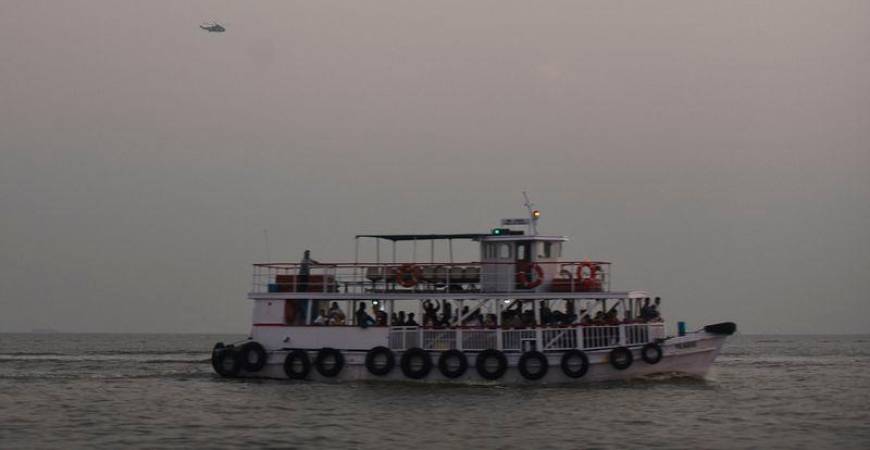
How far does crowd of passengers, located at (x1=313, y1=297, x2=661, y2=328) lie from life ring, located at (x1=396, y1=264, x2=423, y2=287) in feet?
2.53

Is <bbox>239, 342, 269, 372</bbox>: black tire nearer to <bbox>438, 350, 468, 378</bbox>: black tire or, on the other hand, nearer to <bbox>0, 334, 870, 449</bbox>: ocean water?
<bbox>0, 334, 870, 449</bbox>: ocean water

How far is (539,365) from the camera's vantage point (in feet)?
115

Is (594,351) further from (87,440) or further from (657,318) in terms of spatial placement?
(87,440)

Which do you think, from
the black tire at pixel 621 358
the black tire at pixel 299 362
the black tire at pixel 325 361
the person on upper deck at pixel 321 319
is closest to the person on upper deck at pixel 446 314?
the black tire at pixel 325 361

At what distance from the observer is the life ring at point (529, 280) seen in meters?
36.6

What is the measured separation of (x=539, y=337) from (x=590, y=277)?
8.41ft

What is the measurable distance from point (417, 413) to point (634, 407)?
237 inches

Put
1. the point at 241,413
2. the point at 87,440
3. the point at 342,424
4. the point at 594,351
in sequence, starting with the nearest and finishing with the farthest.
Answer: the point at 87,440 → the point at 342,424 → the point at 241,413 → the point at 594,351

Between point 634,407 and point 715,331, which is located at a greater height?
point 715,331

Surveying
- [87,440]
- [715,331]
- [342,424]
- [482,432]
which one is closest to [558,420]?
[482,432]

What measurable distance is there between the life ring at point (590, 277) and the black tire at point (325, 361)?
792cm

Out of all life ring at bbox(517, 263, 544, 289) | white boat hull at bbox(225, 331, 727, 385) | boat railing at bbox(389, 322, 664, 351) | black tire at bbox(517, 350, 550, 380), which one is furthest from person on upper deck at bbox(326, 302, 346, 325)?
black tire at bbox(517, 350, 550, 380)

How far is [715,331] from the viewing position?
35.8 m

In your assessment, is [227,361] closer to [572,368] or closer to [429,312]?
[429,312]
